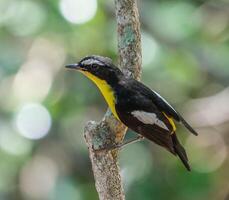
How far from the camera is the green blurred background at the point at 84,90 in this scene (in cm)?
454

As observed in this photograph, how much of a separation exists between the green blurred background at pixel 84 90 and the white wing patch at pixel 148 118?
116 centimetres

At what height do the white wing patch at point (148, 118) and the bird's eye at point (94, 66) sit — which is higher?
the bird's eye at point (94, 66)

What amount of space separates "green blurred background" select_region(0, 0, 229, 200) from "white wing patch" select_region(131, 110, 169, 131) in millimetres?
1164

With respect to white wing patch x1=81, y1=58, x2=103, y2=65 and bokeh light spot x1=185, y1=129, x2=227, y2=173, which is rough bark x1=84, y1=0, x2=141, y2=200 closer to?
white wing patch x1=81, y1=58, x2=103, y2=65

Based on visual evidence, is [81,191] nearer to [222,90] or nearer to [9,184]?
[9,184]

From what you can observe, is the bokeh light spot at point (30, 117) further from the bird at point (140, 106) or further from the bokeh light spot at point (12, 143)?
the bird at point (140, 106)

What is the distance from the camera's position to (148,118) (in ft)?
10.8

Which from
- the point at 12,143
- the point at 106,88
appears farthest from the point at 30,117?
the point at 106,88

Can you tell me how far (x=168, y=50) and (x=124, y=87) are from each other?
4.31 feet

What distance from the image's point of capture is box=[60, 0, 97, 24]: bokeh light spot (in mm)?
4340

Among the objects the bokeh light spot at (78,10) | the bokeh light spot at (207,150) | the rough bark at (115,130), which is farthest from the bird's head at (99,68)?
the bokeh light spot at (207,150)

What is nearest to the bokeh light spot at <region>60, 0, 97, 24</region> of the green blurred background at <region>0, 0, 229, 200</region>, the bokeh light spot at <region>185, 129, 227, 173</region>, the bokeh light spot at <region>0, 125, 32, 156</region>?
the green blurred background at <region>0, 0, 229, 200</region>

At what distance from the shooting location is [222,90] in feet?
16.5

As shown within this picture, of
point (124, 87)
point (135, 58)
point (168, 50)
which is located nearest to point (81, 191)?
point (168, 50)
